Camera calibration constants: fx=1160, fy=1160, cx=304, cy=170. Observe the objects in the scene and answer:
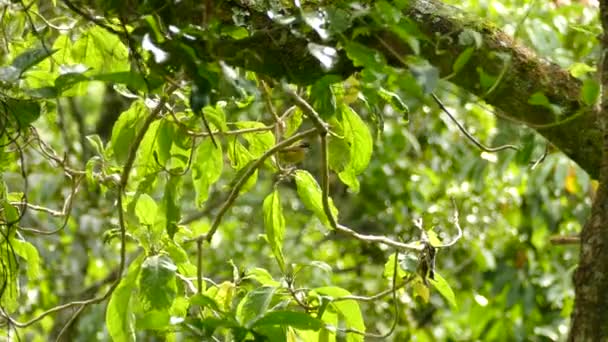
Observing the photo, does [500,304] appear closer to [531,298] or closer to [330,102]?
[531,298]

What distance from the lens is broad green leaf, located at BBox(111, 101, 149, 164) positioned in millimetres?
1151

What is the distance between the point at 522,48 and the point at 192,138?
1.17 ft

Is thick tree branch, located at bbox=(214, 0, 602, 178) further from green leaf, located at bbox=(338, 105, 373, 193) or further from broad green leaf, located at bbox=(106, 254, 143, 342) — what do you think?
broad green leaf, located at bbox=(106, 254, 143, 342)

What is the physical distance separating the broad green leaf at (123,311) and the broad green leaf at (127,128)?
0.12 meters

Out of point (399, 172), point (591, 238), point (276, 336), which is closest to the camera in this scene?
point (591, 238)

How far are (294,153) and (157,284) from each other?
28cm

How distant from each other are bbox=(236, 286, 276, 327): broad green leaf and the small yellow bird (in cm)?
19

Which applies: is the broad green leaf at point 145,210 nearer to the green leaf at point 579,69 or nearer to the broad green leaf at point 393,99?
the broad green leaf at point 393,99

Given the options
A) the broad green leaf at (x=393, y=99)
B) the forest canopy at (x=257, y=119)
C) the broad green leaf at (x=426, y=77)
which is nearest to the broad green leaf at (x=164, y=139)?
the forest canopy at (x=257, y=119)

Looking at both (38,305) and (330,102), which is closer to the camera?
(330,102)

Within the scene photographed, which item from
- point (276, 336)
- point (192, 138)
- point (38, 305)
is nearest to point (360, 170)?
point (192, 138)

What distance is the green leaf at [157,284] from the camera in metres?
1.02

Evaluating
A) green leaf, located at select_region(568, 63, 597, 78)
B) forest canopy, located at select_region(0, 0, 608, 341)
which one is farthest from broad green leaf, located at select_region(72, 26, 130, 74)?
green leaf, located at select_region(568, 63, 597, 78)

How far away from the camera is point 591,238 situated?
0.85 meters
